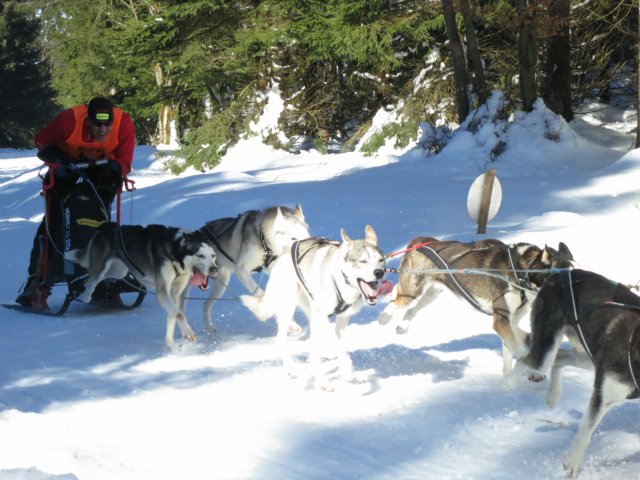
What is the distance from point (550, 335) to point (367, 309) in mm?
3722

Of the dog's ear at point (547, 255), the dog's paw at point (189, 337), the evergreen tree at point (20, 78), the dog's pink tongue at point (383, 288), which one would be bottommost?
the dog's paw at point (189, 337)

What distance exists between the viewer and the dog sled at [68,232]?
24.0 feet

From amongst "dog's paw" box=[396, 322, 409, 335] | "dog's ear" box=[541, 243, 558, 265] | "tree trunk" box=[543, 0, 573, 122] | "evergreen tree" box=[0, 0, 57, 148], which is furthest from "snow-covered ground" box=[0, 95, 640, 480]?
"evergreen tree" box=[0, 0, 57, 148]

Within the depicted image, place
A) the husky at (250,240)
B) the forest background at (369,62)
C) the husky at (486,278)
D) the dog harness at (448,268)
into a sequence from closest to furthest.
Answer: the husky at (486,278), the dog harness at (448,268), the husky at (250,240), the forest background at (369,62)

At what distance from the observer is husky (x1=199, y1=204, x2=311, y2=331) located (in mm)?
6840

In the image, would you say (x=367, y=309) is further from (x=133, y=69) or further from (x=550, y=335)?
(x=133, y=69)

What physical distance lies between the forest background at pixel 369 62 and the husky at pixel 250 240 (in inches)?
294

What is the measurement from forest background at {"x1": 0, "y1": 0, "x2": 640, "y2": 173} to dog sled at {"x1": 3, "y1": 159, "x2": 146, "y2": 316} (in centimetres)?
811

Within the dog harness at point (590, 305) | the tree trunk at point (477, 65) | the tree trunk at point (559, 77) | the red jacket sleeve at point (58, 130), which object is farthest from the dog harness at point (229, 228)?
the tree trunk at point (559, 77)

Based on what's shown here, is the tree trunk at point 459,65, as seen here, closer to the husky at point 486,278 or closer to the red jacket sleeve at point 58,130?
the red jacket sleeve at point 58,130

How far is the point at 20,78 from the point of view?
54.1 metres

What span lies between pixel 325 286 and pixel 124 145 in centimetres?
343

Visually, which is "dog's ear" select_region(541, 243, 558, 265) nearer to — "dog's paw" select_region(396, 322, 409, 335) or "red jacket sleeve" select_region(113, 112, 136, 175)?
"dog's paw" select_region(396, 322, 409, 335)

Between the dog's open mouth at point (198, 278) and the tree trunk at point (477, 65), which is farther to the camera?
the tree trunk at point (477, 65)
